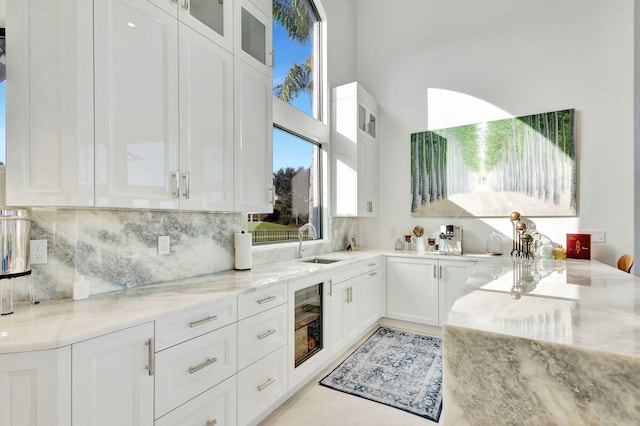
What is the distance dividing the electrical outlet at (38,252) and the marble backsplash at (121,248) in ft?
0.06

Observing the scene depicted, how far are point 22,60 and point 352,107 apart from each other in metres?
3.03

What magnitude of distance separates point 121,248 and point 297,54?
284 cm

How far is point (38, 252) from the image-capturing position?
57.9 inches

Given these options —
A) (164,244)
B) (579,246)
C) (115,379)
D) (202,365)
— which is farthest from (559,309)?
(579,246)

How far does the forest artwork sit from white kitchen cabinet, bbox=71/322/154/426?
3472mm

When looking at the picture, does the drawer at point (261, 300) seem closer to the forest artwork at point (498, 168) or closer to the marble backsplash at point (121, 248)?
the marble backsplash at point (121, 248)

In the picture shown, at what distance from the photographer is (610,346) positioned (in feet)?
2.76

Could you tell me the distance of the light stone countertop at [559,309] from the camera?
2.98 ft

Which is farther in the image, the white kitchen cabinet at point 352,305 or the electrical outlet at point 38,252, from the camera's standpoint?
the white kitchen cabinet at point 352,305

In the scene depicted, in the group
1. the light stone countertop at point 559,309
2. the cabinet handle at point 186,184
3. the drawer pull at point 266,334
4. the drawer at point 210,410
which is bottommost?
the drawer at point 210,410

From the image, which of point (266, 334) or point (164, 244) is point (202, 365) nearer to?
point (266, 334)

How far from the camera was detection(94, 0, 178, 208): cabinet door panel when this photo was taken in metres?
1.39

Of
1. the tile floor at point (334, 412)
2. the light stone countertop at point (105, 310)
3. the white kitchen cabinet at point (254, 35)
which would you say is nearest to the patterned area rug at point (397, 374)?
the tile floor at point (334, 412)

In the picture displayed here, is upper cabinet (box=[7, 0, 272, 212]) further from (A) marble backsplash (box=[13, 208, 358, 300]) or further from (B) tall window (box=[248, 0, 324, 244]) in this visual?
(B) tall window (box=[248, 0, 324, 244])
